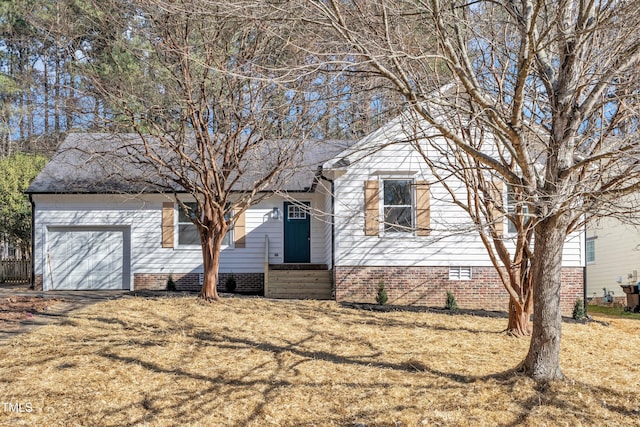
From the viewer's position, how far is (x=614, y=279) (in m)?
20.2

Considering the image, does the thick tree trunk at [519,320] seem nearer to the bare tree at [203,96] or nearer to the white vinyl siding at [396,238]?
the white vinyl siding at [396,238]

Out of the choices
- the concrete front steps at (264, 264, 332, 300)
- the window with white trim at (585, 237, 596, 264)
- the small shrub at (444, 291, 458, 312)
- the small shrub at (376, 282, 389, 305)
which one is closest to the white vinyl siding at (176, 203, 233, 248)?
the concrete front steps at (264, 264, 332, 300)

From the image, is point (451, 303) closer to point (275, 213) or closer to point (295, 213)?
Answer: point (295, 213)

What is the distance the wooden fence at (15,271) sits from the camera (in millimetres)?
21516

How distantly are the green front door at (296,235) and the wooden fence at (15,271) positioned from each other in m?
10.8

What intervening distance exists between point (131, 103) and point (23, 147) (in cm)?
1795

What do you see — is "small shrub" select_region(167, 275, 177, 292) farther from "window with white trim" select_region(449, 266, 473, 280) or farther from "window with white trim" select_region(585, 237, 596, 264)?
"window with white trim" select_region(585, 237, 596, 264)

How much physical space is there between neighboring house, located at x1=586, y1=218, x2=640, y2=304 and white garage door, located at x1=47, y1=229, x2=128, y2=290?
1526cm

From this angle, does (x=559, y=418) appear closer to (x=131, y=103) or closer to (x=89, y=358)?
(x=89, y=358)

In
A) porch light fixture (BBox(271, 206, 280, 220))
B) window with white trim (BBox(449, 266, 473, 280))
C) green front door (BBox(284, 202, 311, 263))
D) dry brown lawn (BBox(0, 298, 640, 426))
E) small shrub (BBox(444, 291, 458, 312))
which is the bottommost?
dry brown lawn (BBox(0, 298, 640, 426))

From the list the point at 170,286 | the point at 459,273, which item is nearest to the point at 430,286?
the point at 459,273

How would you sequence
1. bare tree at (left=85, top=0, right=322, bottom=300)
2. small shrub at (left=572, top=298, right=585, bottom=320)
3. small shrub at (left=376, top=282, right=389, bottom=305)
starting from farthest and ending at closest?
1. small shrub at (left=376, top=282, right=389, bottom=305)
2. small shrub at (left=572, top=298, right=585, bottom=320)
3. bare tree at (left=85, top=0, right=322, bottom=300)

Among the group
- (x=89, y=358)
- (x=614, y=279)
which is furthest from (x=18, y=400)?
(x=614, y=279)

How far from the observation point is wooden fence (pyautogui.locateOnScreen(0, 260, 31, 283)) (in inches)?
847
